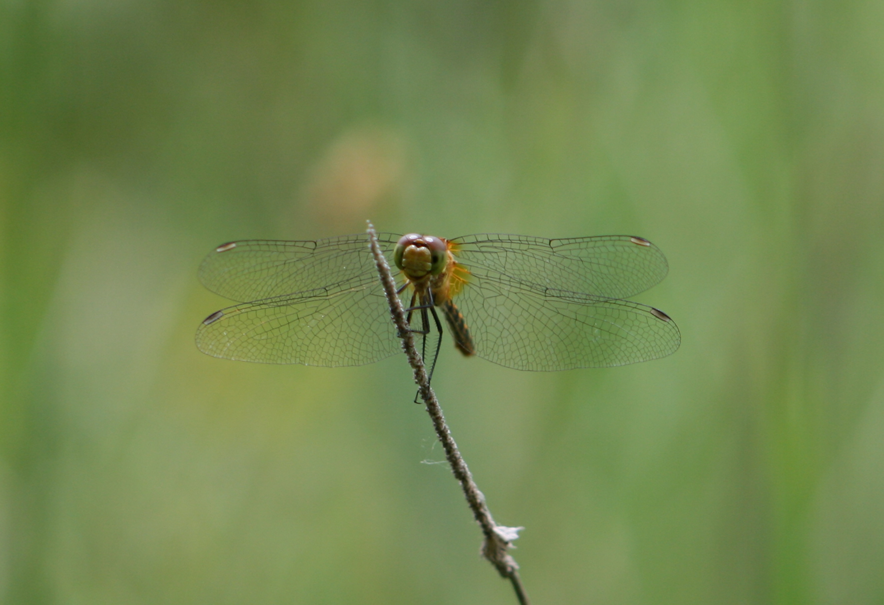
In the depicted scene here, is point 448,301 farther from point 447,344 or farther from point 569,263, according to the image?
point 569,263

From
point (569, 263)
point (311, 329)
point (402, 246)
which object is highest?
point (402, 246)

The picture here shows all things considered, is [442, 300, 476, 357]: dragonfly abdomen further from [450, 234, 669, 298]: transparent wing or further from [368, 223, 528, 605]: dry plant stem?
[368, 223, 528, 605]: dry plant stem

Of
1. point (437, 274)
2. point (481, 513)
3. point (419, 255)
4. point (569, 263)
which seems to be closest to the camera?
point (481, 513)

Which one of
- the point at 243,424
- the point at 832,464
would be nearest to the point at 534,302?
the point at 832,464

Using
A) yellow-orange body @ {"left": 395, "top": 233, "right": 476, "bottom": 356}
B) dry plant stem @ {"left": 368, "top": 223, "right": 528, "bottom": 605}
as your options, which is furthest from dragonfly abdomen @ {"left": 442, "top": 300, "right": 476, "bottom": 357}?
dry plant stem @ {"left": 368, "top": 223, "right": 528, "bottom": 605}

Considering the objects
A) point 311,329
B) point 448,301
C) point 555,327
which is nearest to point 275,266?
point 311,329
